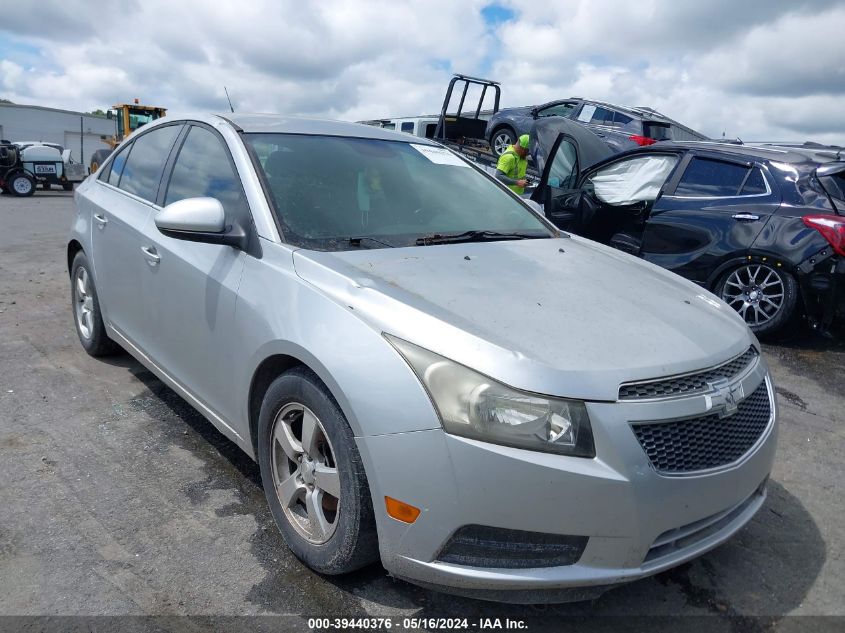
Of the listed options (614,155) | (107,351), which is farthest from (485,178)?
(614,155)

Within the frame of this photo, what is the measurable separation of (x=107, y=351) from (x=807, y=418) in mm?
4554

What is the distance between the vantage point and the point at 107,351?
462 centimetres

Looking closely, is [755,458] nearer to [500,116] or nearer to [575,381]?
[575,381]

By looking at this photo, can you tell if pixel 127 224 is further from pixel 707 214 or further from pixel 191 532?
pixel 707 214

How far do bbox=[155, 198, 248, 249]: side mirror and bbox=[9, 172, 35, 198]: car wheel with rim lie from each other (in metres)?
19.7

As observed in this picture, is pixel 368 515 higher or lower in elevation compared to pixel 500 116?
lower

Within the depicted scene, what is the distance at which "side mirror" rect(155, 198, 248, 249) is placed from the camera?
2.72 m

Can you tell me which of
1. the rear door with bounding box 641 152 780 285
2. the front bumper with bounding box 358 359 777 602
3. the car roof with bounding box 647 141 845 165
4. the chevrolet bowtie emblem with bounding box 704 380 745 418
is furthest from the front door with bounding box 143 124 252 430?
the car roof with bounding box 647 141 845 165

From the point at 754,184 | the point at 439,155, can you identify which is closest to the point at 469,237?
the point at 439,155

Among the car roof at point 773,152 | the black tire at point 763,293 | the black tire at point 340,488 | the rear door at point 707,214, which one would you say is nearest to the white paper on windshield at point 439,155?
the black tire at point 340,488

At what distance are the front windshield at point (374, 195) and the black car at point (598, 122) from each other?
28.1 ft

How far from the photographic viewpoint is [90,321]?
4.59m

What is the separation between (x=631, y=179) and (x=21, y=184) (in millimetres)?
18514

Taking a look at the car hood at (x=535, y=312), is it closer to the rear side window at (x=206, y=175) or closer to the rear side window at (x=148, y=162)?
the rear side window at (x=206, y=175)
